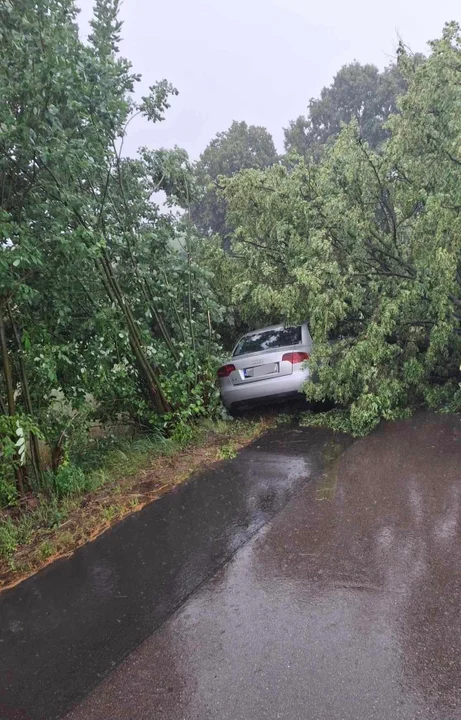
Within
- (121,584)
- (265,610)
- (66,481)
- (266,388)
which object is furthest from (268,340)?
(265,610)

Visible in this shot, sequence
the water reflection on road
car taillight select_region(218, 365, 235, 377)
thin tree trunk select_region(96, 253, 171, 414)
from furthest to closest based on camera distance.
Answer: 1. car taillight select_region(218, 365, 235, 377)
2. thin tree trunk select_region(96, 253, 171, 414)
3. the water reflection on road

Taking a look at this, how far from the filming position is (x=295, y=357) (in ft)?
25.8

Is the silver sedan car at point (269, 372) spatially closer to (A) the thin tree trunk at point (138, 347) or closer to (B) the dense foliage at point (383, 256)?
(B) the dense foliage at point (383, 256)

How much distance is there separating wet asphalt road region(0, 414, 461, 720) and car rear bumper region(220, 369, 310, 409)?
2.45 m

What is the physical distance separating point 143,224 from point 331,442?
12.5 ft

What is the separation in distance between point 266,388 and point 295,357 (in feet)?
2.05

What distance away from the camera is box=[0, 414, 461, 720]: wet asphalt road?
2.59 meters

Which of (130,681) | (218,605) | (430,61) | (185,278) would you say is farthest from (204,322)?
(130,681)

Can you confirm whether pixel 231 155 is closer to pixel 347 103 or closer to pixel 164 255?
pixel 347 103

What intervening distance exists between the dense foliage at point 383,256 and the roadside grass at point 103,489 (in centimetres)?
162

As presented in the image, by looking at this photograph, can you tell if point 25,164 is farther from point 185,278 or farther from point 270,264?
point 270,264

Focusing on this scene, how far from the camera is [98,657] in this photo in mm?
3051

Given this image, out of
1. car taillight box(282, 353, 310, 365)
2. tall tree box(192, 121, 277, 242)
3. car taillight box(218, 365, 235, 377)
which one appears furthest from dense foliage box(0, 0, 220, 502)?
tall tree box(192, 121, 277, 242)

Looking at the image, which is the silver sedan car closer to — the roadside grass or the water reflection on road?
the roadside grass
